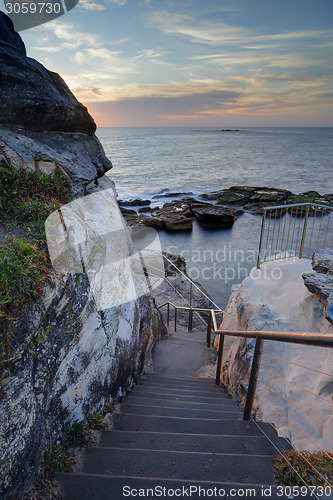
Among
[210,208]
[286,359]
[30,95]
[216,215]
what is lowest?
[216,215]

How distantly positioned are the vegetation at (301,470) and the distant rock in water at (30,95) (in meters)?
5.43

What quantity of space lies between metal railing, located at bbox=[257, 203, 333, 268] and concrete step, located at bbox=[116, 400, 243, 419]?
3.26 meters

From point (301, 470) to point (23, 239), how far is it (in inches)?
122

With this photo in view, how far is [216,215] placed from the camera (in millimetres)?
24828

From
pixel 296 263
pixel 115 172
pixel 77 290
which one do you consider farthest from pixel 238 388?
pixel 115 172

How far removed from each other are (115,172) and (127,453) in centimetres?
5808

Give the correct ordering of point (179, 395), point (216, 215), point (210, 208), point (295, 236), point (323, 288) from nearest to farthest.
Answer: point (179, 395) → point (323, 288) → point (295, 236) → point (216, 215) → point (210, 208)

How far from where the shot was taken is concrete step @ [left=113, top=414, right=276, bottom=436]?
9.80ft

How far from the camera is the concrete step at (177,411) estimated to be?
3488 mm

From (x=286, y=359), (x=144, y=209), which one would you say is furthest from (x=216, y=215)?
(x=286, y=359)

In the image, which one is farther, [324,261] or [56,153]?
[324,261]

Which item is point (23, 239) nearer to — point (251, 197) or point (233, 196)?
point (233, 196)

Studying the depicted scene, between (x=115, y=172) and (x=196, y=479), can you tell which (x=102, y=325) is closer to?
(x=196, y=479)

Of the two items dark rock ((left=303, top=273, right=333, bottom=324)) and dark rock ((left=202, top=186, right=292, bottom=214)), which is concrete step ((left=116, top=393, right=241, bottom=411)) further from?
dark rock ((left=202, top=186, right=292, bottom=214))
